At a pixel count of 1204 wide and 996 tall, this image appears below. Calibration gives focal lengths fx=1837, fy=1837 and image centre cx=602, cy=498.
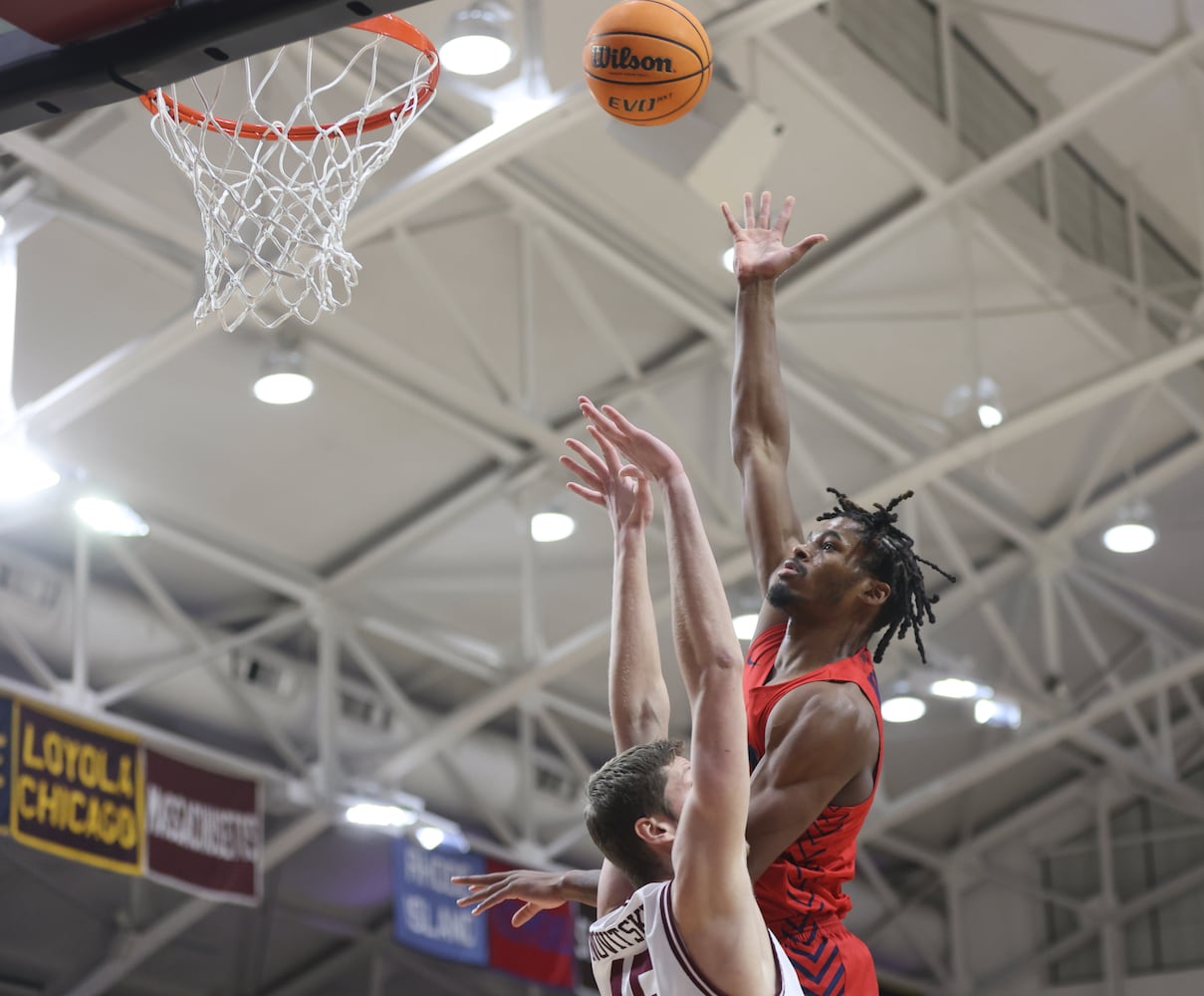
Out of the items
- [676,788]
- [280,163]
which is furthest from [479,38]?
[676,788]

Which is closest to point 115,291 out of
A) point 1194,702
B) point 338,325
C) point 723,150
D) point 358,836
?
point 338,325

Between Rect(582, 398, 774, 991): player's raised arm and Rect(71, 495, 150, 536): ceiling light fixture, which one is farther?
Rect(71, 495, 150, 536): ceiling light fixture

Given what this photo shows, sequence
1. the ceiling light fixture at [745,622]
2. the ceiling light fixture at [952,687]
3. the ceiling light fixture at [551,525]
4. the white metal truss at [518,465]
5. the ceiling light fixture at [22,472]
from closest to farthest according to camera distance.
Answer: the ceiling light fixture at [22,472], the white metal truss at [518,465], the ceiling light fixture at [551,525], the ceiling light fixture at [745,622], the ceiling light fixture at [952,687]

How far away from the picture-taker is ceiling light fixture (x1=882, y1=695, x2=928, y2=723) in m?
13.4

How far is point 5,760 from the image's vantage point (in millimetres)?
10234

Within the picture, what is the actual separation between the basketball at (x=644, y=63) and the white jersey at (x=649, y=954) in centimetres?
305

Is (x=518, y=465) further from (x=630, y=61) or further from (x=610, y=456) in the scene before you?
(x=610, y=456)

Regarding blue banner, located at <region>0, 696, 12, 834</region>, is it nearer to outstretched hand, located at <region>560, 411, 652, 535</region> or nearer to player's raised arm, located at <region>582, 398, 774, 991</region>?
outstretched hand, located at <region>560, 411, 652, 535</region>

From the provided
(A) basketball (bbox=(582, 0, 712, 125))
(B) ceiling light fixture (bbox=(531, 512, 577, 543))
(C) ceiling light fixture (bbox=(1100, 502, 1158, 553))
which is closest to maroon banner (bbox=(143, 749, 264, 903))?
(B) ceiling light fixture (bbox=(531, 512, 577, 543))

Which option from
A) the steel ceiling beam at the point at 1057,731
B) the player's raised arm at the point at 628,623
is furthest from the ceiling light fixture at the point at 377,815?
the player's raised arm at the point at 628,623

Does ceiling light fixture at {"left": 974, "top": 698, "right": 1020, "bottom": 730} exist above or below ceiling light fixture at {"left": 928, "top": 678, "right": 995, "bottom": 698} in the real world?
above

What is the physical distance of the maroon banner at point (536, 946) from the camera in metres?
13.5

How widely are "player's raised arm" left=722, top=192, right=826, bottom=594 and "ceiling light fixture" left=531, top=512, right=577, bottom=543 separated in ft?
23.4

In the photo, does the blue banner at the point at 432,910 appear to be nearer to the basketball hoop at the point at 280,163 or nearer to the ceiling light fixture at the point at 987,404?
the ceiling light fixture at the point at 987,404
